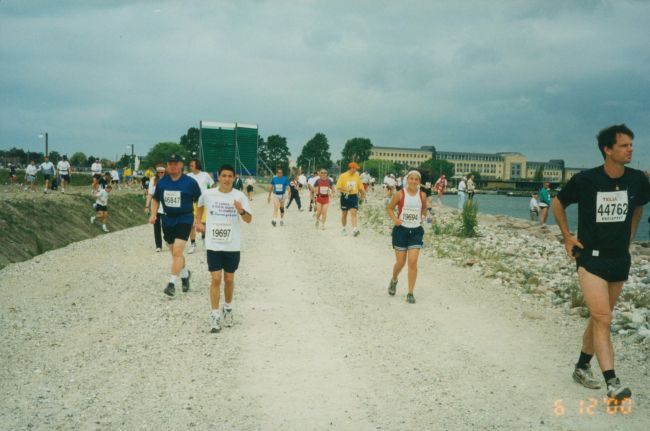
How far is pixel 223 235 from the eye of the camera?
6789 mm

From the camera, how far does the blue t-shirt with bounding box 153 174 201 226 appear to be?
28.3ft

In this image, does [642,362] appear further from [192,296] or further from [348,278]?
[192,296]

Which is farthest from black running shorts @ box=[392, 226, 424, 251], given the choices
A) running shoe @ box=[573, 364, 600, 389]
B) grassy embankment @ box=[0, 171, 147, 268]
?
grassy embankment @ box=[0, 171, 147, 268]

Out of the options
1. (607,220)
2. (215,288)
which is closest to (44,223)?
(215,288)

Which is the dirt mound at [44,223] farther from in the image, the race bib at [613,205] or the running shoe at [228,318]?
→ the race bib at [613,205]

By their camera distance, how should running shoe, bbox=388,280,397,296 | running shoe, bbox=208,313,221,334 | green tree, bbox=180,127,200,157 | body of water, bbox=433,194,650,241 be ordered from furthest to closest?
green tree, bbox=180,127,200,157 < body of water, bbox=433,194,650,241 < running shoe, bbox=388,280,397,296 < running shoe, bbox=208,313,221,334

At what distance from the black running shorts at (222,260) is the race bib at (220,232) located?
171 mm

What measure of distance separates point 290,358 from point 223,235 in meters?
1.89

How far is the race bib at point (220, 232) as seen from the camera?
267 inches

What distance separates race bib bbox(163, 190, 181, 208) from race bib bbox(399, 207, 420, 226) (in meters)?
3.63

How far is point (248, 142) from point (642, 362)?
31906 mm

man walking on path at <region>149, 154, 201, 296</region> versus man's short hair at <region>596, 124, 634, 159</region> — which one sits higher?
man's short hair at <region>596, 124, 634, 159</region>

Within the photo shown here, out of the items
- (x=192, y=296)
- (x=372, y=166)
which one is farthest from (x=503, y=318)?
(x=372, y=166)

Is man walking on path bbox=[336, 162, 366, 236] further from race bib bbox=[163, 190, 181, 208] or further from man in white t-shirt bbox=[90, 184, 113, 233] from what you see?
race bib bbox=[163, 190, 181, 208]
